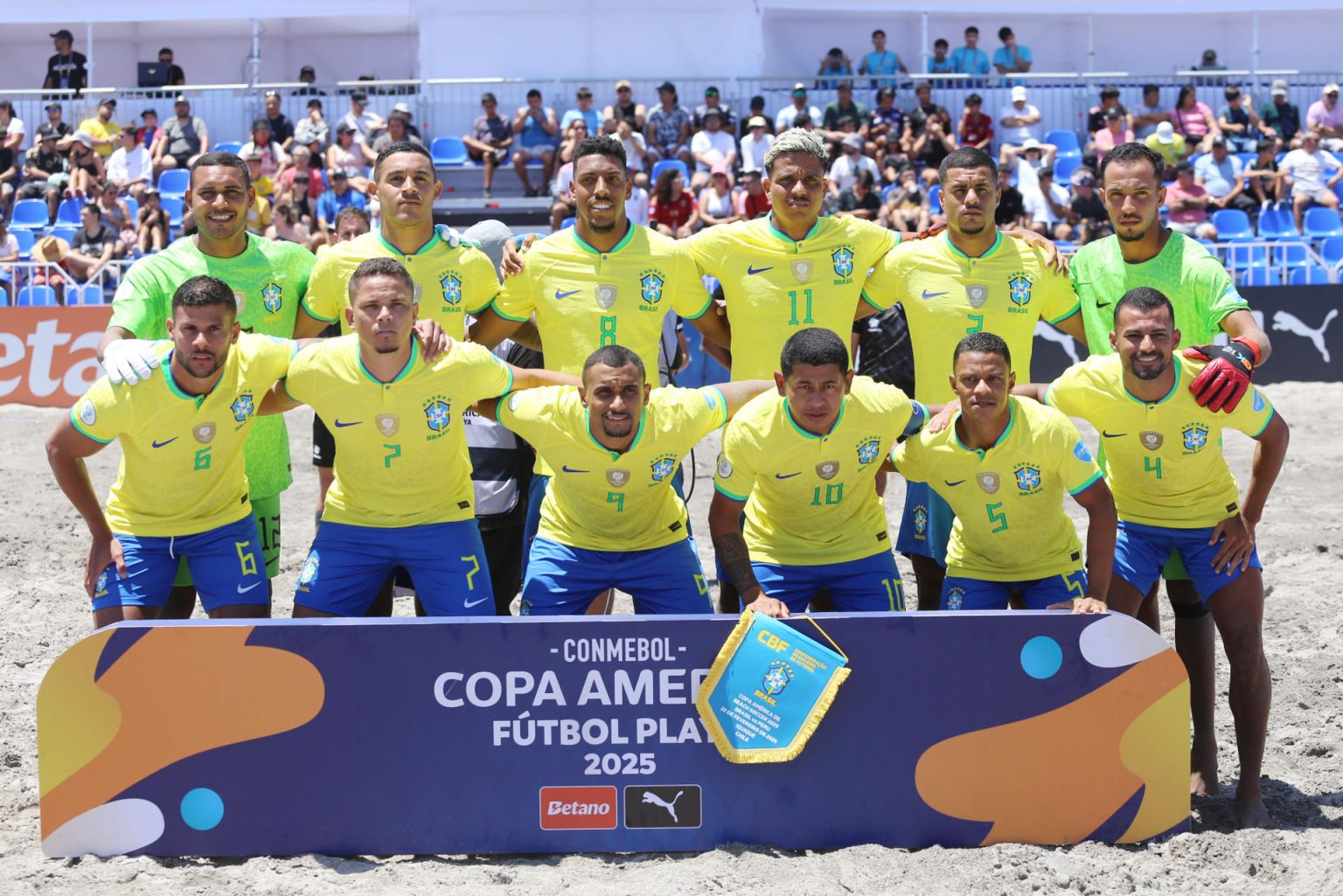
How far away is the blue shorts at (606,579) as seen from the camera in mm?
5641

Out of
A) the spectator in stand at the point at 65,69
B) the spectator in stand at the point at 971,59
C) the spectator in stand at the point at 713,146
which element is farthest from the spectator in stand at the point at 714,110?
the spectator in stand at the point at 65,69

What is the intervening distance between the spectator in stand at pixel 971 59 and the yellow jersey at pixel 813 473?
1770 centimetres

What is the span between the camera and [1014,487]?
17.9 feet

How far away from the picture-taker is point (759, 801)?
4828 mm

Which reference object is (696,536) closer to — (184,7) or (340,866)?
(340,866)

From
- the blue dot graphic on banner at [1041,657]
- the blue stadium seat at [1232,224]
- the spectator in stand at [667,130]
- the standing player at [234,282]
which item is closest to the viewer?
the blue dot graphic on banner at [1041,657]

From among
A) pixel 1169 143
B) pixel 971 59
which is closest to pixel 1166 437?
pixel 1169 143

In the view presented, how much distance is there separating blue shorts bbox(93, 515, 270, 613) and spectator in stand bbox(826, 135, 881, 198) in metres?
13.1

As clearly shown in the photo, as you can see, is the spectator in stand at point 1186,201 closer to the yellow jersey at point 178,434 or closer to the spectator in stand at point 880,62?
the spectator in stand at point 880,62

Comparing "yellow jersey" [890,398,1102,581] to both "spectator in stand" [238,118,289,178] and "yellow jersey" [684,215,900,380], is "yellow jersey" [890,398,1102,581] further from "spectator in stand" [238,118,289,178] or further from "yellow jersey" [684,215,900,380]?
"spectator in stand" [238,118,289,178]

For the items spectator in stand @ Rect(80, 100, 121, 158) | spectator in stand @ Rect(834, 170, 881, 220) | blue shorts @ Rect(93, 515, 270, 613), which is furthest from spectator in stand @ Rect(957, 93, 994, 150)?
blue shorts @ Rect(93, 515, 270, 613)

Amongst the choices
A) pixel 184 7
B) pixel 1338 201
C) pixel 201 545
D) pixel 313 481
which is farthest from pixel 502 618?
pixel 184 7

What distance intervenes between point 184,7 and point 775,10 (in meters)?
9.81

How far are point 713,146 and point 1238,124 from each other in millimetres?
7461
